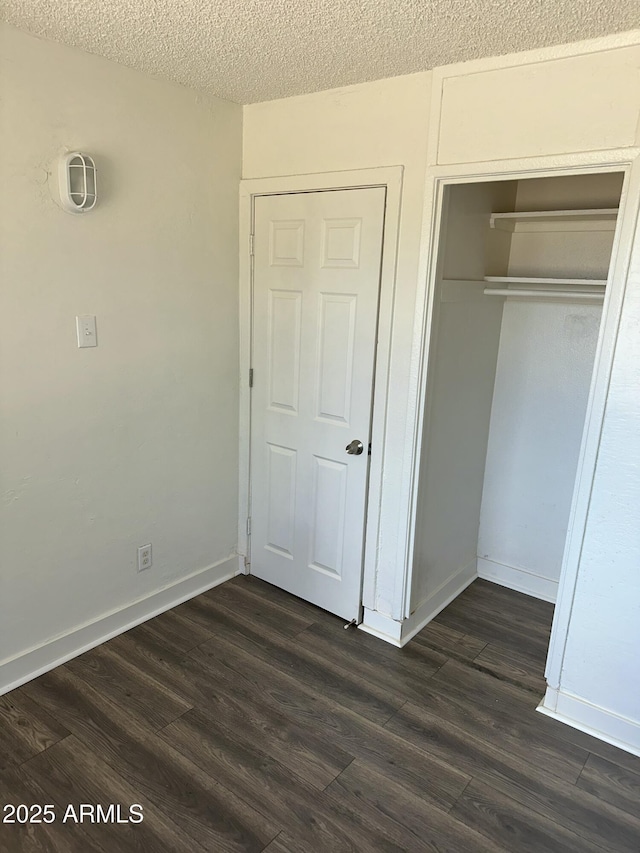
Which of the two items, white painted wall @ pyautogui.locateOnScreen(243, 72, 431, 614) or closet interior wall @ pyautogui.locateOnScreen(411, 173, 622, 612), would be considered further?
closet interior wall @ pyautogui.locateOnScreen(411, 173, 622, 612)

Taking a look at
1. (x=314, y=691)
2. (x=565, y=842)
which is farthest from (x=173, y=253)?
(x=565, y=842)

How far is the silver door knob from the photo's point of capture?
8.78 feet

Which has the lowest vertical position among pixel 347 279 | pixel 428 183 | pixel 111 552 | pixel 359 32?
pixel 111 552

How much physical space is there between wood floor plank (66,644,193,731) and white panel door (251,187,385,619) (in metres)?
0.91

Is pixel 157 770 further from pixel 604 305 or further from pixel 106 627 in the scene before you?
pixel 604 305

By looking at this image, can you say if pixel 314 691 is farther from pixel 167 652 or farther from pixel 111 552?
pixel 111 552

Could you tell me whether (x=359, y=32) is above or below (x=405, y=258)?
above

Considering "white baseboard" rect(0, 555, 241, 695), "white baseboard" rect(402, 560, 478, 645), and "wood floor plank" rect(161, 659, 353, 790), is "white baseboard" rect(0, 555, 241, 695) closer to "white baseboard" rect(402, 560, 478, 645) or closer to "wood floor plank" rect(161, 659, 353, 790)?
"wood floor plank" rect(161, 659, 353, 790)

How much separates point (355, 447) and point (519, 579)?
135 centimetres

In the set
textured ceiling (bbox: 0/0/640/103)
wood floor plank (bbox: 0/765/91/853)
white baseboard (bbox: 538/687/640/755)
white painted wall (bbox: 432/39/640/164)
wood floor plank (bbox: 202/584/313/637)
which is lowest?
wood floor plank (bbox: 0/765/91/853)

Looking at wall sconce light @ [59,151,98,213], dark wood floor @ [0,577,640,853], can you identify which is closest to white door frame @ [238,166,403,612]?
dark wood floor @ [0,577,640,853]

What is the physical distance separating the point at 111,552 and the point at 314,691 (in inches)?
42.5

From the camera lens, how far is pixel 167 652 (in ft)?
8.61

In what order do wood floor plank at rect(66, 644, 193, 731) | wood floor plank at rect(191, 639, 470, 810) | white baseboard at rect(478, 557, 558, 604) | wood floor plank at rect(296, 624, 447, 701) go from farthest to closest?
white baseboard at rect(478, 557, 558, 604)
wood floor plank at rect(296, 624, 447, 701)
wood floor plank at rect(66, 644, 193, 731)
wood floor plank at rect(191, 639, 470, 810)
